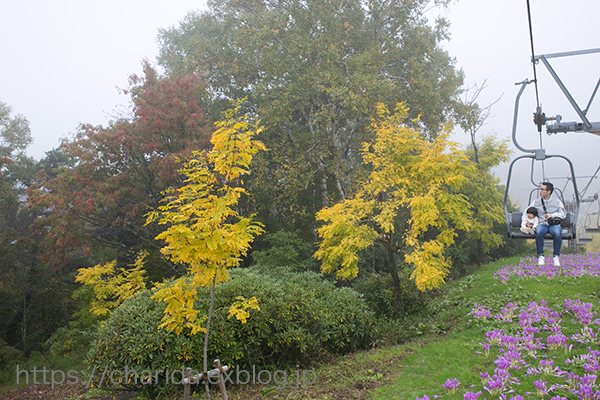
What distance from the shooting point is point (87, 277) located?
902cm

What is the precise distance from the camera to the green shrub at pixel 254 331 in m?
5.57

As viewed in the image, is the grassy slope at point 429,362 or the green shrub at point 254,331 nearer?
the grassy slope at point 429,362

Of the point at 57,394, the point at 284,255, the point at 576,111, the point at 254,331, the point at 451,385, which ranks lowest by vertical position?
the point at 57,394

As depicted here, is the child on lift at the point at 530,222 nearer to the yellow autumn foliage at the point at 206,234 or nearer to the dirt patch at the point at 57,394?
the yellow autumn foliage at the point at 206,234

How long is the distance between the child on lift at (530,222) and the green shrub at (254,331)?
358 cm

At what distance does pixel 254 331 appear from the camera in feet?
20.7

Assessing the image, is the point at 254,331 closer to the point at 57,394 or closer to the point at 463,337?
the point at 463,337

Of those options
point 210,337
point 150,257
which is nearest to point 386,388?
point 210,337

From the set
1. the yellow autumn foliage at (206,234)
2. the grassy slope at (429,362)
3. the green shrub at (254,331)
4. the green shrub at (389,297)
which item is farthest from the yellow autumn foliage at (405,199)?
the yellow autumn foliage at (206,234)

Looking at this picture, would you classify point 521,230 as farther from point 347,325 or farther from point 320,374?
point 320,374

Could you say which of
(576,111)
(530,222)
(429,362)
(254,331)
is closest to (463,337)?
(429,362)

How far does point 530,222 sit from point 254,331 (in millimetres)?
5623

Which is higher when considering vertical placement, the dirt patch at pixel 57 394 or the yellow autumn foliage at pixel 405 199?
the yellow autumn foliage at pixel 405 199

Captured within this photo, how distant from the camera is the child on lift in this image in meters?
6.79
